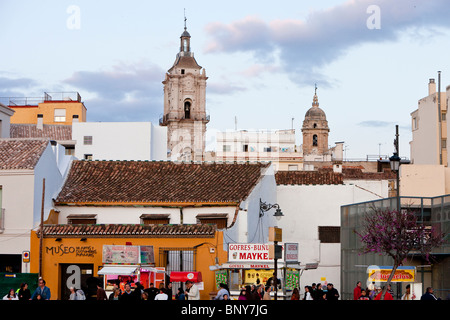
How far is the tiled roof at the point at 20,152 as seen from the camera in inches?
1407

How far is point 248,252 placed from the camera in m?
29.4

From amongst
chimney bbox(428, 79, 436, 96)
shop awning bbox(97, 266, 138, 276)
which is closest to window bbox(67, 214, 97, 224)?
shop awning bbox(97, 266, 138, 276)

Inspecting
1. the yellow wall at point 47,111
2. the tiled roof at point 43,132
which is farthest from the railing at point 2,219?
the yellow wall at point 47,111

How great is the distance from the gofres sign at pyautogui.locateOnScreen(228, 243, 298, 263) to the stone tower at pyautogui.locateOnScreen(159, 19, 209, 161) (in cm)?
7438

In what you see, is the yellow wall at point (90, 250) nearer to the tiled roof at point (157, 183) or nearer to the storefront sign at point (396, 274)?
the tiled roof at point (157, 183)

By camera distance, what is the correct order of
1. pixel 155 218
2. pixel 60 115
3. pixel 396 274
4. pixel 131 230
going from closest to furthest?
pixel 396 274 < pixel 131 230 < pixel 155 218 < pixel 60 115

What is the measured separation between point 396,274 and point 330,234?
19701 mm

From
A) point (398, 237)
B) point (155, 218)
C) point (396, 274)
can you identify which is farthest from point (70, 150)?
point (396, 274)

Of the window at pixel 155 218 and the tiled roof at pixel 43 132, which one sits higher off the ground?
the tiled roof at pixel 43 132

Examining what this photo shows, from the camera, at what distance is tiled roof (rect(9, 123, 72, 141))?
60.6 m

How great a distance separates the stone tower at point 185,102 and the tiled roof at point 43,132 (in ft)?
137

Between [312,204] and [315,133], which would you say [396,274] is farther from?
[315,133]

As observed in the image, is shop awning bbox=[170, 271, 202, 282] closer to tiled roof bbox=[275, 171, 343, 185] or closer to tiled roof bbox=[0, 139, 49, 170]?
tiled roof bbox=[0, 139, 49, 170]
